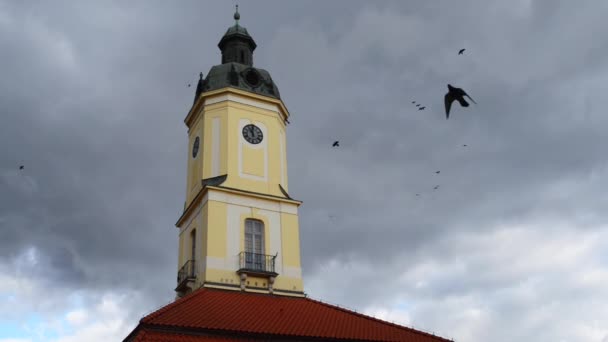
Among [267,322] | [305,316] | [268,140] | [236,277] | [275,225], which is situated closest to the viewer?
[267,322]

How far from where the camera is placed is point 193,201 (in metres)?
27.3

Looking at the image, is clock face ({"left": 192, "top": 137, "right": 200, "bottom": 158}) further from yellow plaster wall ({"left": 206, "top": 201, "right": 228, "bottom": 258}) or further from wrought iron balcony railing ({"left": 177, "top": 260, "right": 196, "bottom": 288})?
wrought iron balcony railing ({"left": 177, "top": 260, "right": 196, "bottom": 288})

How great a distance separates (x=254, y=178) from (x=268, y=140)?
2.31 m

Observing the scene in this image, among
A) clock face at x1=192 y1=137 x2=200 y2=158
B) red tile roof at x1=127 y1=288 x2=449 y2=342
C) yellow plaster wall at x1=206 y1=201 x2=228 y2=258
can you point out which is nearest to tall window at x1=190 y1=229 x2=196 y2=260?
yellow plaster wall at x1=206 y1=201 x2=228 y2=258

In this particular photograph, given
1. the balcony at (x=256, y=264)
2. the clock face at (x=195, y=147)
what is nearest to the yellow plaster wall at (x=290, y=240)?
the balcony at (x=256, y=264)

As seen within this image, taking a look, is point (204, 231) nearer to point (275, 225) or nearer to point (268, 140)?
A: point (275, 225)

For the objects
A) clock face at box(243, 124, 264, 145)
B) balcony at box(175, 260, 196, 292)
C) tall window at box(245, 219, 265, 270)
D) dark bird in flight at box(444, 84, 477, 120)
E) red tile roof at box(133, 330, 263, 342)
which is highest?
clock face at box(243, 124, 264, 145)

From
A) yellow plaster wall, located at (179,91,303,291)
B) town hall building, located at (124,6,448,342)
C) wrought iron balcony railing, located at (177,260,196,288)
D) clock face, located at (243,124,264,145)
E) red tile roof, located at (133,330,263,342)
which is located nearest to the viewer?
red tile roof, located at (133,330,263,342)

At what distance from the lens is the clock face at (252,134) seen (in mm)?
28562

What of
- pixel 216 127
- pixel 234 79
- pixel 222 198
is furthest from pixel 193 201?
A: pixel 234 79

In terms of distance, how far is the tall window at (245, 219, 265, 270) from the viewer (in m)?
25.4

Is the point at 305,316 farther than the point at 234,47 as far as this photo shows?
No

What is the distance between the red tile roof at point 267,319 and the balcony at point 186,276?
2.01 metres

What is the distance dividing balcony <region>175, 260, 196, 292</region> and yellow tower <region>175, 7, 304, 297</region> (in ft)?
0.15
